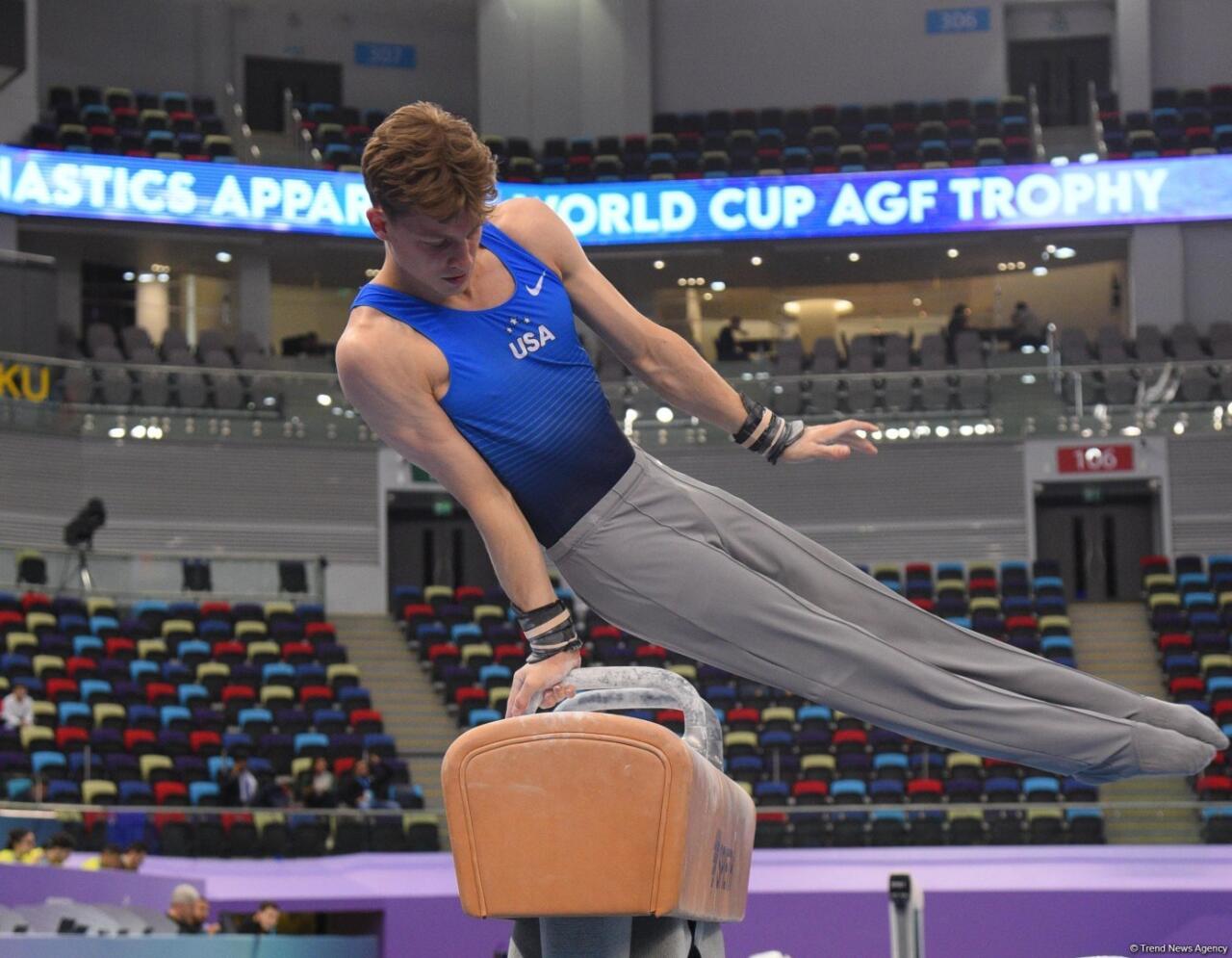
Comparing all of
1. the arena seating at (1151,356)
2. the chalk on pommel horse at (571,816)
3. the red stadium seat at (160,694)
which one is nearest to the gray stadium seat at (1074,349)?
the arena seating at (1151,356)

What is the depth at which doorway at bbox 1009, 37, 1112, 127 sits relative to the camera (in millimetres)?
24516

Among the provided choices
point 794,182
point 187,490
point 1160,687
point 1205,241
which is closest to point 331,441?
point 187,490

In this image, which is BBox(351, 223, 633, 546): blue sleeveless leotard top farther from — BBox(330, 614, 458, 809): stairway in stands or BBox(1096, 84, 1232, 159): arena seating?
BBox(1096, 84, 1232, 159): arena seating

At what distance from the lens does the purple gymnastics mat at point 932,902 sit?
9.21 metres

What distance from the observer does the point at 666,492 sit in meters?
3.08

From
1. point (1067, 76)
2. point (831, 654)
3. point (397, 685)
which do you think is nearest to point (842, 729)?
point (397, 685)

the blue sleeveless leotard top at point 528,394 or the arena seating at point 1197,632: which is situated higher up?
the blue sleeveless leotard top at point 528,394

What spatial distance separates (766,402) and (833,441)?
1506cm

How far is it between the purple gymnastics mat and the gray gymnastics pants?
644 cm

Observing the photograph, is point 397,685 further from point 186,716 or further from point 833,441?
point 833,441

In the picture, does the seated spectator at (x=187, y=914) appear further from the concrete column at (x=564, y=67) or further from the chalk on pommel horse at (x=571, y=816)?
the concrete column at (x=564, y=67)

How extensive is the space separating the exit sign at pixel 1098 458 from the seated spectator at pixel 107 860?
40.6 ft

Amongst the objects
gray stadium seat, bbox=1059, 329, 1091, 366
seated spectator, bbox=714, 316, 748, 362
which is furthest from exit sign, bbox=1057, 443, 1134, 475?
seated spectator, bbox=714, 316, 748, 362

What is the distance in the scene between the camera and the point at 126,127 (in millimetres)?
21547
